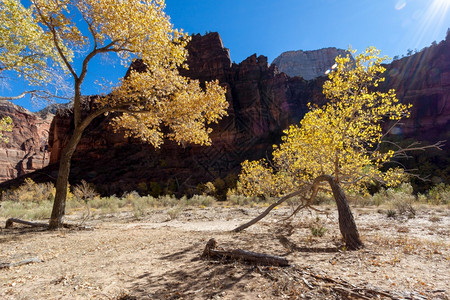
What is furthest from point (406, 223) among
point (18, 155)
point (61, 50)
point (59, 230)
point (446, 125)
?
point (18, 155)

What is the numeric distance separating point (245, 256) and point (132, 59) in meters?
7.29

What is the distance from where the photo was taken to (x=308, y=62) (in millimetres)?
120875

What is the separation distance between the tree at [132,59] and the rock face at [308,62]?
122 metres

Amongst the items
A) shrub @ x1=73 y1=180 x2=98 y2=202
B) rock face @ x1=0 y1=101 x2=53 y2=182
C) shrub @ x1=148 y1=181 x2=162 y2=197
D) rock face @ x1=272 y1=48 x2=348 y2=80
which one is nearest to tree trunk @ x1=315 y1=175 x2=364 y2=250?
shrub @ x1=73 y1=180 x2=98 y2=202

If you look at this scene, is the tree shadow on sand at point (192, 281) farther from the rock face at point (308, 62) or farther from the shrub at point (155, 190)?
the rock face at point (308, 62)

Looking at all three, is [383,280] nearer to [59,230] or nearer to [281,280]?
[281,280]

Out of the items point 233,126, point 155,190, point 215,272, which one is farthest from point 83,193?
point 233,126

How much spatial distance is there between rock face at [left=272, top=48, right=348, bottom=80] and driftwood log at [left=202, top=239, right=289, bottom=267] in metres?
125

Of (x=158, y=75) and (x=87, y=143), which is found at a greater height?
(x=87, y=143)

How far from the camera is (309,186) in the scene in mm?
6000

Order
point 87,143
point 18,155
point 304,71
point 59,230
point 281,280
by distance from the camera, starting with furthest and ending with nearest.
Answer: point 304,71, point 18,155, point 87,143, point 59,230, point 281,280

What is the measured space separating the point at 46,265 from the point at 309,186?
6.26 m

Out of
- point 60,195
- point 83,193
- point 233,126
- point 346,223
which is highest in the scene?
point 233,126

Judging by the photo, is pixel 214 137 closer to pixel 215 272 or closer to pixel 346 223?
pixel 346 223
